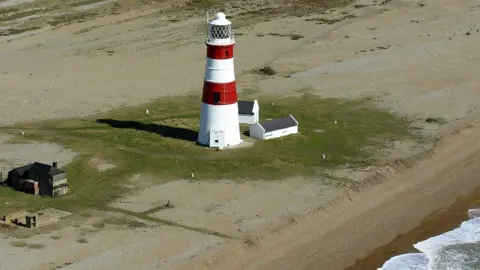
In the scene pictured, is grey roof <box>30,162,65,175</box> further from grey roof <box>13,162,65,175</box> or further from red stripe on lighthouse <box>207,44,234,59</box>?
red stripe on lighthouse <box>207,44,234,59</box>

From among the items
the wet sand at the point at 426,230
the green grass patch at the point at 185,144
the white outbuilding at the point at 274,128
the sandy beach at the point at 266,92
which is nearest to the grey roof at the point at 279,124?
the white outbuilding at the point at 274,128

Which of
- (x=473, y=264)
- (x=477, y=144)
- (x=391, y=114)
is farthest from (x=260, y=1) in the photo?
(x=473, y=264)

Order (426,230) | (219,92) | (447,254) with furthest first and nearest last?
(219,92), (426,230), (447,254)

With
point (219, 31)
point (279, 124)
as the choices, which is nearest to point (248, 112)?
point (279, 124)

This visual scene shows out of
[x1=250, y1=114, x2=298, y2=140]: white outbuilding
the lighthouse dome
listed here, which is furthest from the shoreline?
the lighthouse dome

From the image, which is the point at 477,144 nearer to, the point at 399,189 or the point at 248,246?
the point at 399,189

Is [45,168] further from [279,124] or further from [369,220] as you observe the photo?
[279,124]
